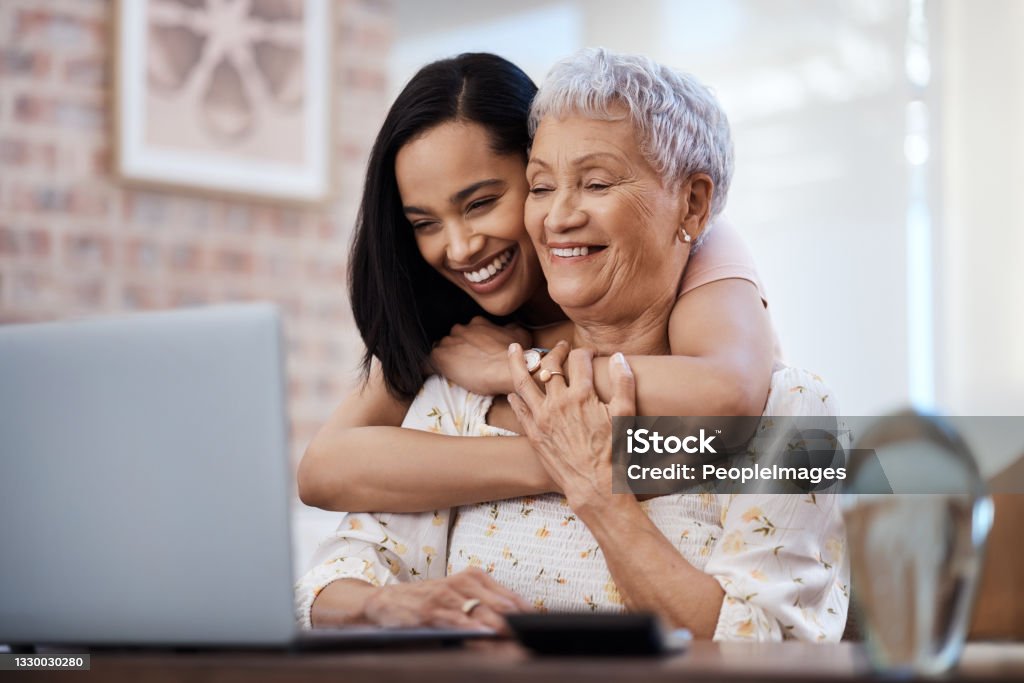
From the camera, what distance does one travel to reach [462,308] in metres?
2.00

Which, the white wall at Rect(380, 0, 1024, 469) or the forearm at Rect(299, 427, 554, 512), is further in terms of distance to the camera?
the white wall at Rect(380, 0, 1024, 469)

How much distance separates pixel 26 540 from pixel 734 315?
98 cm

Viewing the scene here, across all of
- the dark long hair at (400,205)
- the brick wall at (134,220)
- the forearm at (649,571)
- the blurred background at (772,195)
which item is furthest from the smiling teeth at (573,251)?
the brick wall at (134,220)

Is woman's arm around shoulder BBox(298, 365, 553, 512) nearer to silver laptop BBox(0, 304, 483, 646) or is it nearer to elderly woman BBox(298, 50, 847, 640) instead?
elderly woman BBox(298, 50, 847, 640)

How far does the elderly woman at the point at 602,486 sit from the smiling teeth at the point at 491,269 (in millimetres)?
105

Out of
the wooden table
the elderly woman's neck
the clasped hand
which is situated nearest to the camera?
the wooden table

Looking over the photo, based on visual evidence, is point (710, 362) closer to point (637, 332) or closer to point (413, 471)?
point (637, 332)

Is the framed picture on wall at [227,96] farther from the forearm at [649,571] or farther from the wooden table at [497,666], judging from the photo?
the wooden table at [497,666]

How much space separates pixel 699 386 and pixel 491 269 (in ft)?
1.50

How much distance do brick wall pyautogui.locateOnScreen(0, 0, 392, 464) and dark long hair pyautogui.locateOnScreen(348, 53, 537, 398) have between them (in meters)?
1.56

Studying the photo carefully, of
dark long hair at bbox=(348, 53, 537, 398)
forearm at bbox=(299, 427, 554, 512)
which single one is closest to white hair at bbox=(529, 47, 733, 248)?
dark long hair at bbox=(348, 53, 537, 398)

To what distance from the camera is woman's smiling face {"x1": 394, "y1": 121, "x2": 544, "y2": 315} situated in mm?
1786

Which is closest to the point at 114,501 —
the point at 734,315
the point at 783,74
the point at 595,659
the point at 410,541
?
the point at 595,659

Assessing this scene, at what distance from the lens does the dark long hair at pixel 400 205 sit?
1.83m
